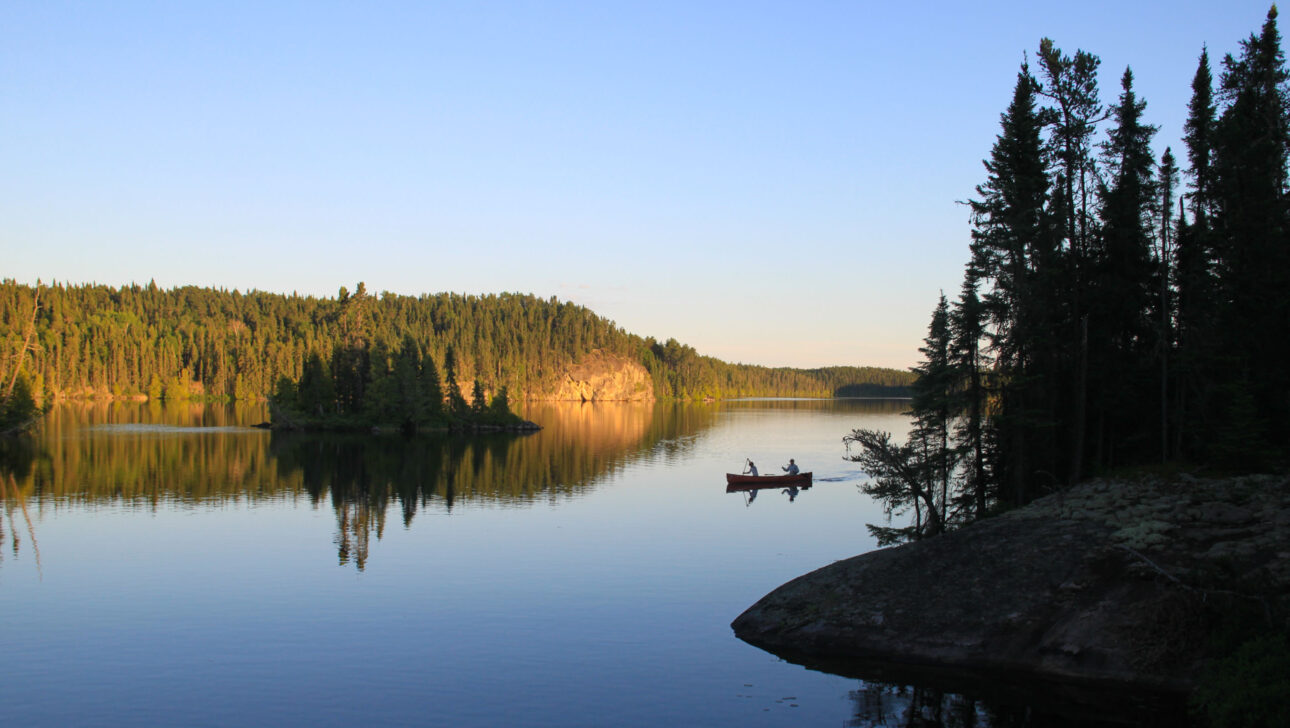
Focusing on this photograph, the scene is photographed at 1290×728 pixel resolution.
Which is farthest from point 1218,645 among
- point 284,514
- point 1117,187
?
point 284,514

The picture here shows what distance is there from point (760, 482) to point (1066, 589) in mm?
37472

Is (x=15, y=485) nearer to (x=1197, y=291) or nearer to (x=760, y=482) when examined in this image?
(x=760, y=482)

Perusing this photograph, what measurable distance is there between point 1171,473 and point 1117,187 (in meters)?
14.3

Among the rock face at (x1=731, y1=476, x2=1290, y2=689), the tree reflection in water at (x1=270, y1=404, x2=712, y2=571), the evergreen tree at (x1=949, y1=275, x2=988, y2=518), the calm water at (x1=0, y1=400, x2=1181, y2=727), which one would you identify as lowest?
the calm water at (x1=0, y1=400, x2=1181, y2=727)

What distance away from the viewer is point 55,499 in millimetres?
45750

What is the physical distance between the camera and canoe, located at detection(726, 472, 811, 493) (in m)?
58.1

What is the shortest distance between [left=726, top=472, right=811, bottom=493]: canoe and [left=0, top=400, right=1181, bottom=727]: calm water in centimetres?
140

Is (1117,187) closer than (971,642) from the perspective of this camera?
No

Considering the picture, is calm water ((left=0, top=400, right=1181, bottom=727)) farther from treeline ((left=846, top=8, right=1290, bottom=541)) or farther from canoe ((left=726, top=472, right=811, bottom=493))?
treeline ((left=846, top=8, right=1290, bottom=541))

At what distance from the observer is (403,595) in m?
28.3

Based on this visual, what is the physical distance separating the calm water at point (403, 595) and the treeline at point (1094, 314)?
7.56 meters

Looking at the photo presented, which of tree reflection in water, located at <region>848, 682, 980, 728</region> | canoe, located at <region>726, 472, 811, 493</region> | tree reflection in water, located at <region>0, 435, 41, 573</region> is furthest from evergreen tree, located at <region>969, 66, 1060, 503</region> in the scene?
tree reflection in water, located at <region>0, 435, 41, 573</region>

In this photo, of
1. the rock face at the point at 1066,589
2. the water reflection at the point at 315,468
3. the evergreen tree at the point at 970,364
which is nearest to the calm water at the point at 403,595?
the water reflection at the point at 315,468

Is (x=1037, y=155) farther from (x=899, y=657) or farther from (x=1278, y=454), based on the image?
(x=899, y=657)
